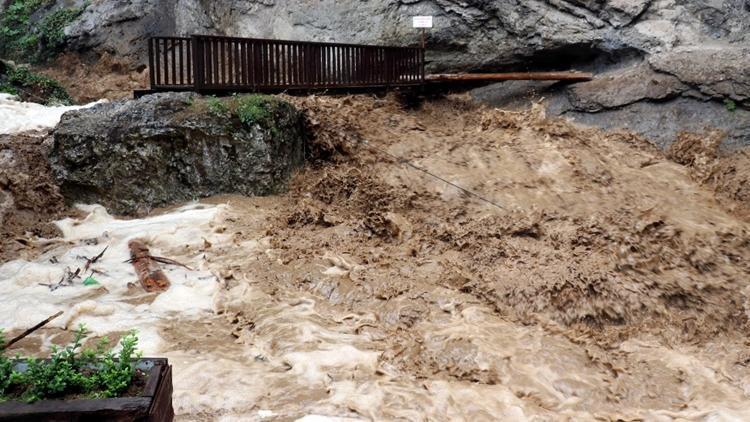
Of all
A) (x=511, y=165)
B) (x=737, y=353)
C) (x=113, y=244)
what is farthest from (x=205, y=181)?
(x=737, y=353)

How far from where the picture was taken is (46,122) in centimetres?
1021

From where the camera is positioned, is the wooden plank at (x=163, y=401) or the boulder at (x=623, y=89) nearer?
the wooden plank at (x=163, y=401)

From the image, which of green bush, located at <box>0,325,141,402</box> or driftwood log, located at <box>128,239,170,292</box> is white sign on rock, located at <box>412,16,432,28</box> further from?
green bush, located at <box>0,325,141,402</box>

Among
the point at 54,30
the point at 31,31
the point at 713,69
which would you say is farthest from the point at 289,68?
the point at 31,31

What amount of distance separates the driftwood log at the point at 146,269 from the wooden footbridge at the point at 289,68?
A: 9.43 ft

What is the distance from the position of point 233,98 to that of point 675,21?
8.41 meters

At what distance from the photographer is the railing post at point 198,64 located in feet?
28.5

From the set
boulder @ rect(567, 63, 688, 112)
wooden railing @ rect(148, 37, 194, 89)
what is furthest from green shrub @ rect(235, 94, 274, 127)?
boulder @ rect(567, 63, 688, 112)

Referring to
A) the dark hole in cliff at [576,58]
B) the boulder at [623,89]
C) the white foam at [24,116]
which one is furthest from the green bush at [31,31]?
the boulder at [623,89]

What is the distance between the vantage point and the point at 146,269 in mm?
6457

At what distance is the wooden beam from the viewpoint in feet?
38.5

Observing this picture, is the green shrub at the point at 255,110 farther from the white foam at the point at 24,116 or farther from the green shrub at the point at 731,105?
the green shrub at the point at 731,105

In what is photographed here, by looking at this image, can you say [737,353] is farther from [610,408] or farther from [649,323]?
[610,408]

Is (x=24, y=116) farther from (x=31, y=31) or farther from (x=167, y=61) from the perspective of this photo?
(x=31, y=31)
